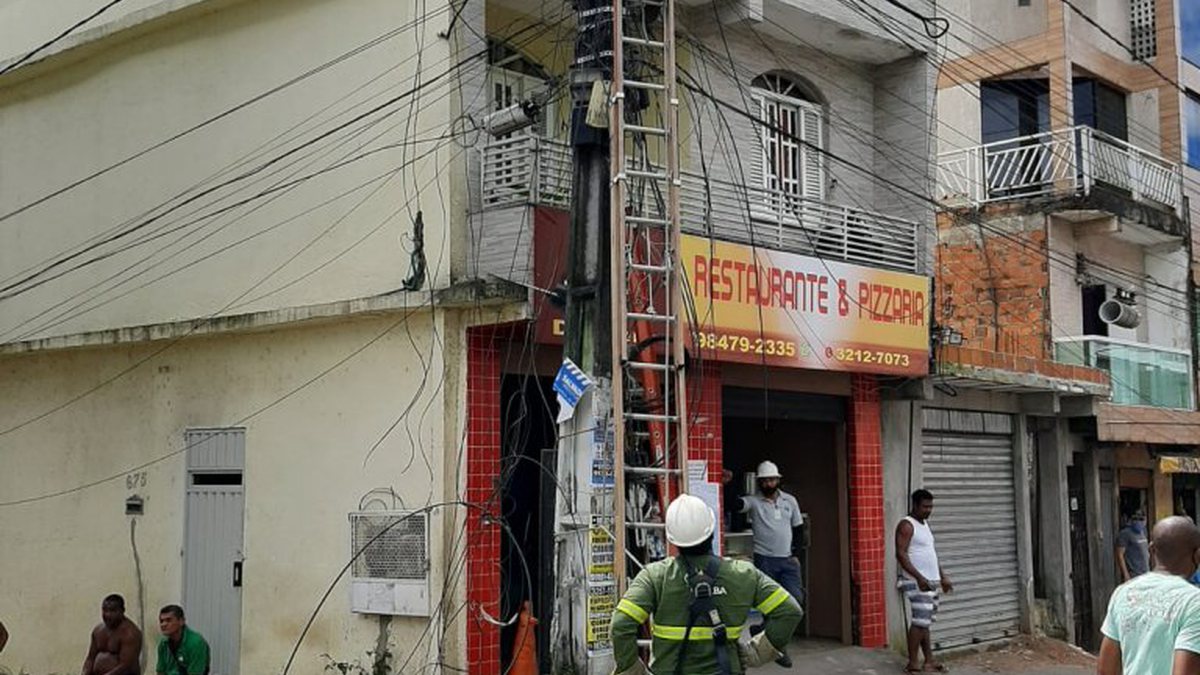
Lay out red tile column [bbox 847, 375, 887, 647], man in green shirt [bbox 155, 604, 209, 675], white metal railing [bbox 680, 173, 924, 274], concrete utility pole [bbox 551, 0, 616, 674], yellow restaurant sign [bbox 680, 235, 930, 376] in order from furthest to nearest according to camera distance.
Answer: red tile column [bbox 847, 375, 887, 647] < white metal railing [bbox 680, 173, 924, 274] < yellow restaurant sign [bbox 680, 235, 930, 376] < man in green shirt [bbox 155, 604, 209, 675] < concrete utility pole [bbox 551, 0, 616, 674]

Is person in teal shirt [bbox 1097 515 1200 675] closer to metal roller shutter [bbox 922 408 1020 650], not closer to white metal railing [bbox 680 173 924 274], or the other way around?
white metal railing [bbox 680 173 924 274]

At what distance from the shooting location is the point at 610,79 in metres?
8.12

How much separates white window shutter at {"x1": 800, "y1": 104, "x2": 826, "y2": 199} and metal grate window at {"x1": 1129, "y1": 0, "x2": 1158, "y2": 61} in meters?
Answer: 9.83

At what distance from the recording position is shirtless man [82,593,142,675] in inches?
426

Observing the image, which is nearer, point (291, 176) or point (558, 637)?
point (558, 637)

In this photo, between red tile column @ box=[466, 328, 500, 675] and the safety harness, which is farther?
red tile column @ box=[466, 328, 500, 675]

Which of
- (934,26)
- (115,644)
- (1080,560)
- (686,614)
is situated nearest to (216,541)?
(115,644)

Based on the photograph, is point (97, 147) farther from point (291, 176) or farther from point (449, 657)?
point (449, 657)

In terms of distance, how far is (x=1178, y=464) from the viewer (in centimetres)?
1886

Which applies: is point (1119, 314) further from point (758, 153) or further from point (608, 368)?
point (608, 368)

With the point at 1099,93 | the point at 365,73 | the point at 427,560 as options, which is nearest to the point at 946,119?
the point at 1099,93

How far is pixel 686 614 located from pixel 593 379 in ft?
7.69

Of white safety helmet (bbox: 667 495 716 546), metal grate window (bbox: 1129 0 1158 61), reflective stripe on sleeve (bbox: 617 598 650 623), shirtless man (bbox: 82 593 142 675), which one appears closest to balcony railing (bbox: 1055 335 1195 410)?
metal grate window (bbox: 1129 0 1158 61)

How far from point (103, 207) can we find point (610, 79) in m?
7.17
